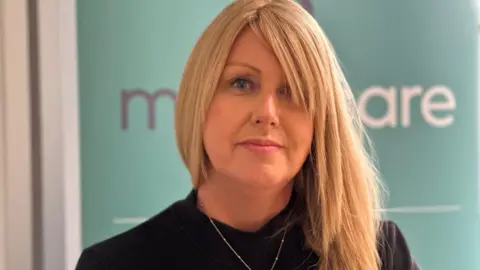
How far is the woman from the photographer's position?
80 cm

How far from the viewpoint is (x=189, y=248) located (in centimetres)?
87

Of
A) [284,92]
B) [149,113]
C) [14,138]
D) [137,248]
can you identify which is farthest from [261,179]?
[14,138]

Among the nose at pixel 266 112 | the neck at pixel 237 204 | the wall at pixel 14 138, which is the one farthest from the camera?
the wall at pixel 14 138

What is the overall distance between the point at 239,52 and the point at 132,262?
35cm

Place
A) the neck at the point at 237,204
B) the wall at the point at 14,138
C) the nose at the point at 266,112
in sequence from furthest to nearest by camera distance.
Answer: the wall at the point at 14,138, the neck at the point at 237,204, the nose at the point at 266,112

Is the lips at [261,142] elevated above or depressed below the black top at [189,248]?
above

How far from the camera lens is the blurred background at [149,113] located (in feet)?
3.59

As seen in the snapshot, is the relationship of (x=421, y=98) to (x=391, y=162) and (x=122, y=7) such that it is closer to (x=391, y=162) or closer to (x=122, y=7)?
(x=391, y=162)

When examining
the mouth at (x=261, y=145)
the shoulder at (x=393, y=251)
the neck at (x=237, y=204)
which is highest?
the mouth at (x=261, y=145)

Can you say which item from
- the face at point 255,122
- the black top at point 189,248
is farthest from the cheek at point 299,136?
the black top at point 189,248

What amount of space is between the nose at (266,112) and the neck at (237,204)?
0.43 ft

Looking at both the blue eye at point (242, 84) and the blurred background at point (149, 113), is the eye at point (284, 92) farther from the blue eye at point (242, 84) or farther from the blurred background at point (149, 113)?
the blurred background at point (149, 113)

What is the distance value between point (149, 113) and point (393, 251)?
53 cm

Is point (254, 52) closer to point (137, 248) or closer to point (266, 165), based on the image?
point (266, 165)
